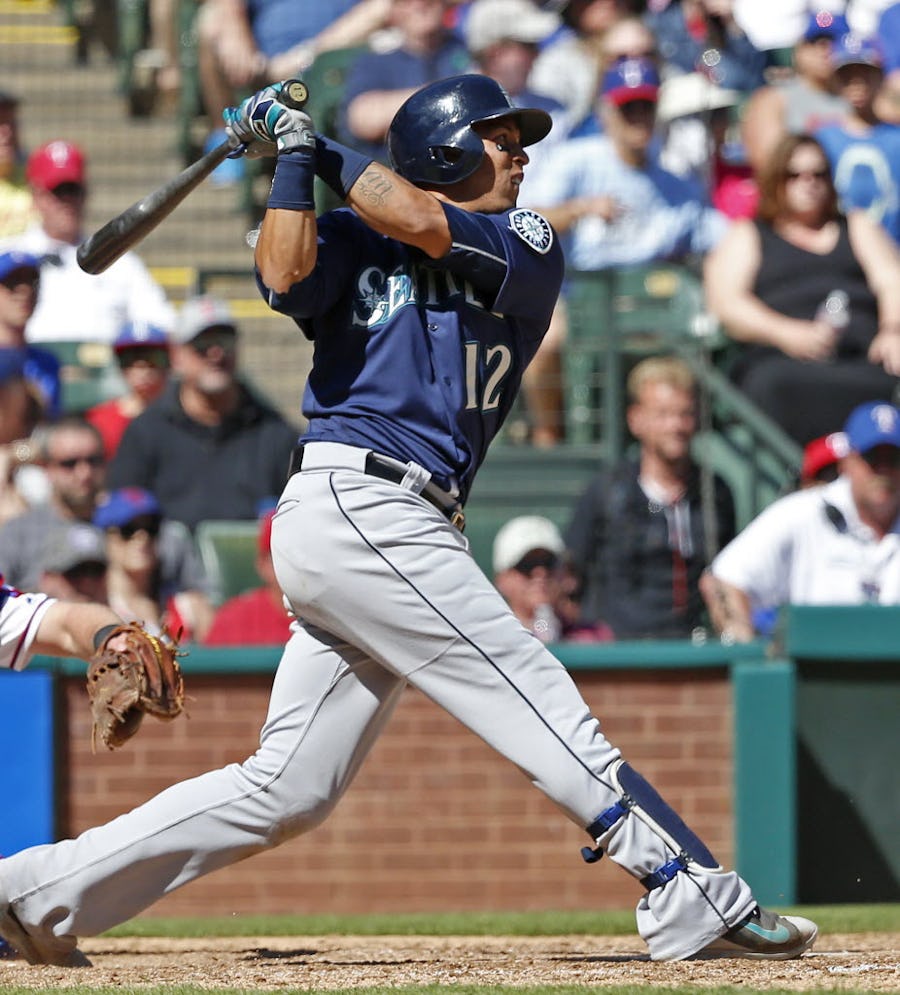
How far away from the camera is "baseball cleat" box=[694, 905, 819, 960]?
406cm

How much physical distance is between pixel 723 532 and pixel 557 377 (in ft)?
3.96

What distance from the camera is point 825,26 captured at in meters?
9.38

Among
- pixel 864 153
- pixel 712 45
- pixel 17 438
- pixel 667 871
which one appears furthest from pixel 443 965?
pixel 712 45

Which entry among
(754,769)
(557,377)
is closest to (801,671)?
(754,769)

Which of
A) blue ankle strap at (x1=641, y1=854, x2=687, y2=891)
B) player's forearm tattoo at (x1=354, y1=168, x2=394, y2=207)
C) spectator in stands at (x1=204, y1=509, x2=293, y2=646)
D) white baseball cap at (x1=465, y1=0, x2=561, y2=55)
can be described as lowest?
blue ankle strap at (x1=641, y1=854, x2=687, y2=891)

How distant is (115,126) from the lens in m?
11.5

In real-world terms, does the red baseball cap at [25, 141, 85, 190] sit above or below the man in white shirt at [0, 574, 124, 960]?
above

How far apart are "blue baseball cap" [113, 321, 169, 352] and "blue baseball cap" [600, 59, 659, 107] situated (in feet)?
7.64

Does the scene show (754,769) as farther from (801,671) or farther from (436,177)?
(436,177)

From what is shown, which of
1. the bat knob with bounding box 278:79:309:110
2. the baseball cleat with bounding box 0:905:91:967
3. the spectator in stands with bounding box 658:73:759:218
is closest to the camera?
the bat knob with bounding box 278:79:309:110

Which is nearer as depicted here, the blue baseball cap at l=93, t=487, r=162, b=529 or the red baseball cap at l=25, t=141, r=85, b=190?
the blue baseball cap at l=93, t=487, r=162, b=529

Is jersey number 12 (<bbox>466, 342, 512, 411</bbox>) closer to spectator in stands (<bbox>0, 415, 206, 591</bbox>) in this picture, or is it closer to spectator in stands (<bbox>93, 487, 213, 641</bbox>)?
spectator in stands (<bbox>93, 487, 213, 641</bbox>)

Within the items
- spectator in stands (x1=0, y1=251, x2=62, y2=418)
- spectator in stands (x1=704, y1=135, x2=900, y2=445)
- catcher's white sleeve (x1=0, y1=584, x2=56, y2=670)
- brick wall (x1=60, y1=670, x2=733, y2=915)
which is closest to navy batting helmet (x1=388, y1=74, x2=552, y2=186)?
catcher's white sleeve (x1=0, y1=584, x2=56, y2=670)

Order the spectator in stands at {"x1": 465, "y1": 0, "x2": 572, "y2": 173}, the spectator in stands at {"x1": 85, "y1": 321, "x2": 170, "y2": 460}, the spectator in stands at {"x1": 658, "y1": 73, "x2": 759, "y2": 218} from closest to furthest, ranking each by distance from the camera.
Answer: the spectator in stands at {"x1": 85, "y1": 321, "x2": 170, "y2": 460} → the spectator in stands at {"x1": 658, "y1": 73, "x2": 759, "y2": 218} → the spectator in stands at {"x1": 465, "y1": 0, "x2": 572, "y2": 173}
